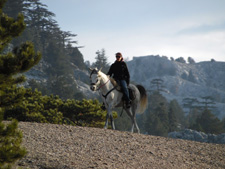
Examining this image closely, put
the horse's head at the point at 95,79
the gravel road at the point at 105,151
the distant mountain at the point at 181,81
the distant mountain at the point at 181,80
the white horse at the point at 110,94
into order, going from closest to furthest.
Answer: the gravel road at the point at 105,151 → the horse's head at the point at 95,79 → the white horse at the point at 110,94 → the distant mountain at the point at 181,81 → the distant mountain at the point at 181,80

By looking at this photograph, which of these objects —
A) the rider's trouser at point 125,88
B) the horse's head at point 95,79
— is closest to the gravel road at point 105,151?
the rider's trouser at point 125,88

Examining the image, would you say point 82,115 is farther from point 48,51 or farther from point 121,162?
point 48,51

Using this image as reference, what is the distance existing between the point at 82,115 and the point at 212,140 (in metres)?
18.6

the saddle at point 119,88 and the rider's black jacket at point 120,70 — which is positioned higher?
the rider's black jacket at point 120,70

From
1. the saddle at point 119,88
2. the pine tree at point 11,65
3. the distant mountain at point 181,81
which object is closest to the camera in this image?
the pine tree at point 11,65

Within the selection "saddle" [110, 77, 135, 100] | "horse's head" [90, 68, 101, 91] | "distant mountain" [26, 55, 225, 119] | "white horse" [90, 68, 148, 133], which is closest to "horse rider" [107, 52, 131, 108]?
"saddle" [110, 77, 135, 100]

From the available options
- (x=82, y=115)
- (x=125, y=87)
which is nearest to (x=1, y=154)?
(x=125, y=87)

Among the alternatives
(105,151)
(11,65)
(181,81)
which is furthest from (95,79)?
(181,81)

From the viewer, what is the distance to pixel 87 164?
7.60m

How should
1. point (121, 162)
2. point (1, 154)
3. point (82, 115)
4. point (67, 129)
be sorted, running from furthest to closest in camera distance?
point (82, 115) → point (67, 129) → point (121, 162) → point (1, 154)

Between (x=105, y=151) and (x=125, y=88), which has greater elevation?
(x=125, y=88)

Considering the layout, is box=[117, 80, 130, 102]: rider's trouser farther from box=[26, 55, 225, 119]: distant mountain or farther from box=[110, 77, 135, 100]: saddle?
box=[26, 55, 225, 119]: distant mountain

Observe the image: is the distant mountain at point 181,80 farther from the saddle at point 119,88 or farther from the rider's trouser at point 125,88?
the rider's trouser at point 125,88

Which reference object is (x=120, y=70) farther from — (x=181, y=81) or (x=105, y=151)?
(x=181, y=81)
